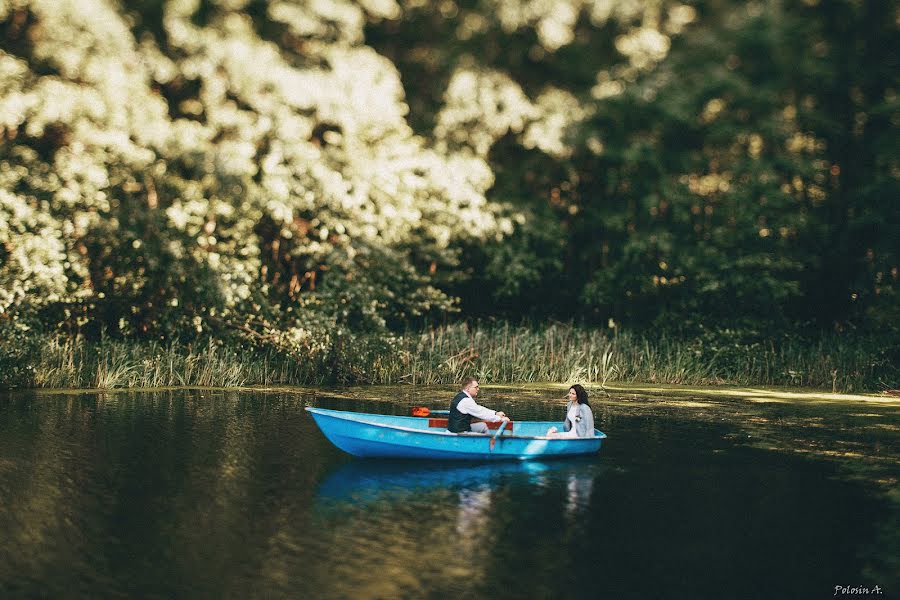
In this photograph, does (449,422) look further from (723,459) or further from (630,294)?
(630,294)

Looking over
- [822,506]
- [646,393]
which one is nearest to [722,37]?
[646,393]

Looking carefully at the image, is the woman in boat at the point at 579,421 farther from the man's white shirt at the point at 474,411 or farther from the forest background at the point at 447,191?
the forest background at the point at 447,191

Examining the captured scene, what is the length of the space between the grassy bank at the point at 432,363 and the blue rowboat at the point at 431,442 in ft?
27.3

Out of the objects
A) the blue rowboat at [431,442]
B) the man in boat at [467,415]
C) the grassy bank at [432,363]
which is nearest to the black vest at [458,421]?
the man in boat at [467,415]

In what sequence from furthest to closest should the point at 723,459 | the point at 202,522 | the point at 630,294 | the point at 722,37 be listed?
the point at 630,294 → the point at 722,37 → the point at 723,459 → the point at 202,522

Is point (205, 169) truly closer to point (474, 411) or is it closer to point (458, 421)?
point (458, 421)

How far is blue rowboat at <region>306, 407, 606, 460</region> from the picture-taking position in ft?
40.5

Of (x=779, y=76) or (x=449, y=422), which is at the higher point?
(x=779, y=76)

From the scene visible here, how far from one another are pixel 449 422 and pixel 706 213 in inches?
645

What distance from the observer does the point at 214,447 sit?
13.0 metres

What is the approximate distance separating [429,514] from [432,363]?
39.3 ft

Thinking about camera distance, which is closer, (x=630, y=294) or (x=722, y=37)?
(x=722, y=37)

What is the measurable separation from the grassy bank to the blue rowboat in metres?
8.31

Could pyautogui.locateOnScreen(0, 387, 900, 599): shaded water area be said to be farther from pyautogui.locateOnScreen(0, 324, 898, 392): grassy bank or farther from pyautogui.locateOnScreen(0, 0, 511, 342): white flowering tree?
pyautogui.locateOnScreen(0, 0, 511, 342): white flowering tree
